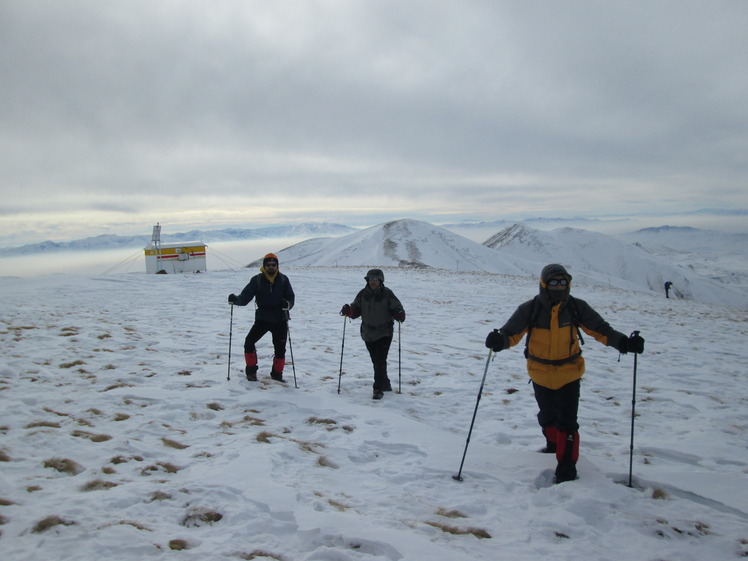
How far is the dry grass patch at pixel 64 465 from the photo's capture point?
4863mm

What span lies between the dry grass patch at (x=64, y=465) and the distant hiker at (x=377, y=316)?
4.68m

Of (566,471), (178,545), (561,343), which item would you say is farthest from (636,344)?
(178,545)

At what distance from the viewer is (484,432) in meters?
7.06

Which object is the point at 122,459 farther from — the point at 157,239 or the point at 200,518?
the point at 157,239

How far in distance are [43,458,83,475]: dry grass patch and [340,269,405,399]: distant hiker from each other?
15.3 ft

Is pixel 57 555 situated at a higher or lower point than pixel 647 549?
higher

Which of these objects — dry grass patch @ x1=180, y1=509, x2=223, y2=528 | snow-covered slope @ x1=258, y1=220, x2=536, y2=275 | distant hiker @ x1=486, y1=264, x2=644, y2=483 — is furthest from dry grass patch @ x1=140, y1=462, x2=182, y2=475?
snow-covered slope @ x1=258, y1=220, x2=536, y2=275

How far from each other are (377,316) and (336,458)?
310 centimetres

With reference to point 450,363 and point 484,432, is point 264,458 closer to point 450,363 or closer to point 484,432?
point 484,432

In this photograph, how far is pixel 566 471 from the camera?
5.34m

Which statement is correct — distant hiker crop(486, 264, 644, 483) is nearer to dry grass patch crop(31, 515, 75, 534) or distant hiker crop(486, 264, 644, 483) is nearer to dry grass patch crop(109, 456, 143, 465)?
dry grass patch crop(109, 456, 143, 465)

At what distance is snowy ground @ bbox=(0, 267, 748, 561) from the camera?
159 inches

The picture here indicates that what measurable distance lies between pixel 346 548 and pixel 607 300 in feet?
90.4

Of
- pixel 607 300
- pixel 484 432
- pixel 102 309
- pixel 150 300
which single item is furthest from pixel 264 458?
pixel 607 300
